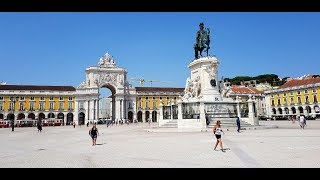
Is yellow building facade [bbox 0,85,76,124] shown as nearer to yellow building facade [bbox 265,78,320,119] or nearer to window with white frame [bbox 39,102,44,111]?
window with white frame [bbox 39,102,44,111]

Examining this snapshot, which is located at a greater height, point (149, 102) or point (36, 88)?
point (36, 88)

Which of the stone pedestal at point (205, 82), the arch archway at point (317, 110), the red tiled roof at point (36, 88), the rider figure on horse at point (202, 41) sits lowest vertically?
the arch archway at point (317, 110)

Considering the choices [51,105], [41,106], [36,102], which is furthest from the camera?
[51,105]

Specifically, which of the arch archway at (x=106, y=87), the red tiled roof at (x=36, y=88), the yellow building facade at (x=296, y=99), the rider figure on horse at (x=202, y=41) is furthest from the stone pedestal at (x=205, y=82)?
the red tiled roof at (x=36, y=88)

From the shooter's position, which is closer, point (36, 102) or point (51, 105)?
point (36, 102)

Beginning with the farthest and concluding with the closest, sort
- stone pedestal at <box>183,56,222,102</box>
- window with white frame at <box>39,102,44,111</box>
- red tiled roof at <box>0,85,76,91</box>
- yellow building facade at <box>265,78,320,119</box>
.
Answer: red tiled roof at <box>0,85,76,91</box>
window with white frame at <box>39,102,44,111</box>
yellow building facade at <box>265,78,320,119</box>
stone pedestal at <box>183,56,222,102</box>

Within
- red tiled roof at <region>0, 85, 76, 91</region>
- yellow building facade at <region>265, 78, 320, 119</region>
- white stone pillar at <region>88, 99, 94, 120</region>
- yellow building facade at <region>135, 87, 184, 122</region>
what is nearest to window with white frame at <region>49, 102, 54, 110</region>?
red tiled roof at <region>0, 85, 76, 91</region>

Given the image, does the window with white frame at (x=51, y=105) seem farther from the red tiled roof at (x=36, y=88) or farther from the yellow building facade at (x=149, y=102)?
the yellow building facade at (x=149, y=102)

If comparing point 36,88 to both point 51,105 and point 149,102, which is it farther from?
point 149,102

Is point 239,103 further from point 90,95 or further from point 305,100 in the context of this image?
point 90,95

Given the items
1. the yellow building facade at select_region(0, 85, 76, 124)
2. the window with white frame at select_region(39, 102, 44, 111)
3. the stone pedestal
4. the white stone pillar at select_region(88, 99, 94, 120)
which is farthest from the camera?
the white stone pillar at select_region(88, 99, 94, 120)

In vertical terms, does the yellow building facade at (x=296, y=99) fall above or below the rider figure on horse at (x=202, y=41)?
below

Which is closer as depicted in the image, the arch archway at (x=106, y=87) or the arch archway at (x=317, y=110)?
the arch archway at (x=317, y=110)

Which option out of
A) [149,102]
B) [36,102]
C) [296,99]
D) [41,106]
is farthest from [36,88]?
[296,99]
